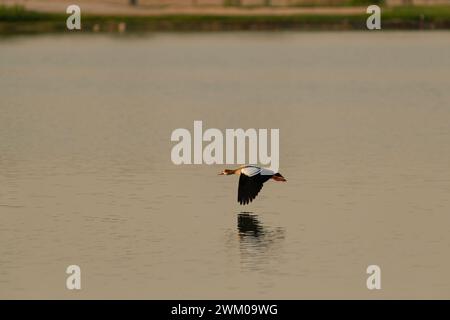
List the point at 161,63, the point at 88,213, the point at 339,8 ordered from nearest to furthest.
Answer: the point at 88,213 → the point at 161,63 → the point at 339,8

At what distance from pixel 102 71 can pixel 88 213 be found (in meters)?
52.8

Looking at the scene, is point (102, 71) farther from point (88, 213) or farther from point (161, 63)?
point (88, 213)

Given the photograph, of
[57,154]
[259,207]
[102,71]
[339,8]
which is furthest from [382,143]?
[339,8]

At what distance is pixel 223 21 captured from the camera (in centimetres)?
13575

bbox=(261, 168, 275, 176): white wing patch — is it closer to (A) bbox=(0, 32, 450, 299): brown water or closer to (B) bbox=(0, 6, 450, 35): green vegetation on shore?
(A) bbox=(0, 32, 450, 299): brown water

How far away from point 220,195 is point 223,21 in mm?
95593

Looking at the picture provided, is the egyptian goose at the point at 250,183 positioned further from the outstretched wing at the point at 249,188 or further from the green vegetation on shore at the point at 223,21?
the green vegetation on shore at the point at 223,21

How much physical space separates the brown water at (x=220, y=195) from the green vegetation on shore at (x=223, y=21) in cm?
5031

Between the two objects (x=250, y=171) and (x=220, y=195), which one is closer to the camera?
(x=250, y=171)

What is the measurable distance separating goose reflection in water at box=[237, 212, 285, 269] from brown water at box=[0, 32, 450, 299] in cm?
5

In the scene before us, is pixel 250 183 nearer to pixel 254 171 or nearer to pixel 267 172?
pixel 254 171

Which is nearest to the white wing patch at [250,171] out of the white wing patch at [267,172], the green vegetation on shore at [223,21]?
the white wing patch at [267,172]

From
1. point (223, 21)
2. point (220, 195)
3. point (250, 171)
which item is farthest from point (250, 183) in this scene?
point (223, 21)
